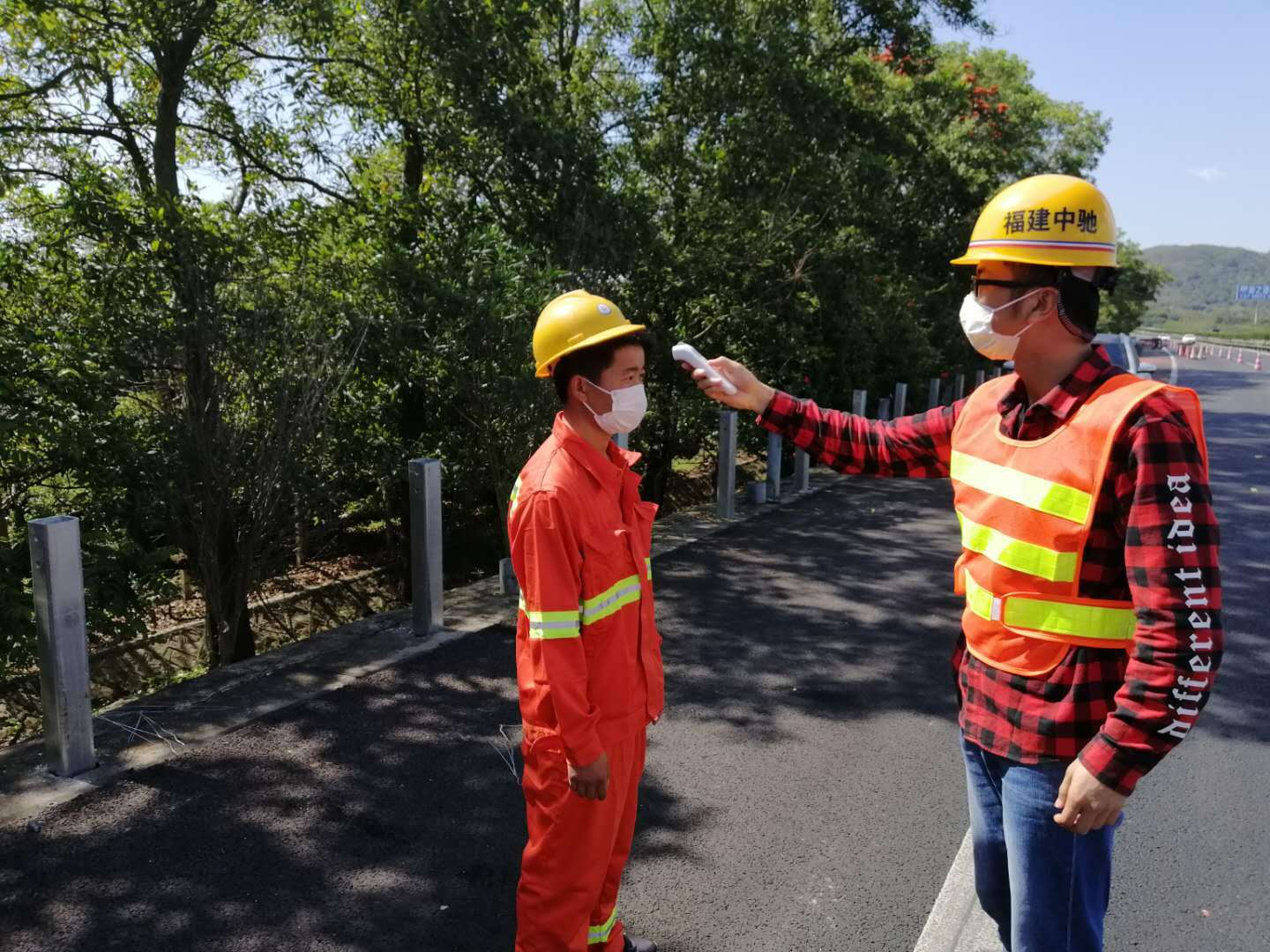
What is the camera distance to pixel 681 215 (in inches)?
417

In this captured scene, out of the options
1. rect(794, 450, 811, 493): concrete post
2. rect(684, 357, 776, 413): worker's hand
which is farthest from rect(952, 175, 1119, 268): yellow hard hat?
rect(794, 450, 811, 493): concrete post

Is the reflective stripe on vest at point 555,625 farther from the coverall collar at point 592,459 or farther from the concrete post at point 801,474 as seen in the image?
the concrete post at point 801,474

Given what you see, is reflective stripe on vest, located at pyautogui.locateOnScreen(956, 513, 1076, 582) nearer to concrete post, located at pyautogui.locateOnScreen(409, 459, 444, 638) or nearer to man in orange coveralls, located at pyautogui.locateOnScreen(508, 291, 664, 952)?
man in orange coveralls, located at pyautogui.locateOnScreen(508, 291, 664, 952)

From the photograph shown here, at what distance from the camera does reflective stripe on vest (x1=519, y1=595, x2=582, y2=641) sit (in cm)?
233

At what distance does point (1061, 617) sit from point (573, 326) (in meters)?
1.40

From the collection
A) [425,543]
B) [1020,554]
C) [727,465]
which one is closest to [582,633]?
[1020,554]

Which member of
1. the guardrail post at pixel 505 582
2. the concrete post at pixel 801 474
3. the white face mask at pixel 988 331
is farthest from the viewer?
the concrete post at pixel 801 474

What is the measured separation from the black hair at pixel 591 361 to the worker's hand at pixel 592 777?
3.11 feet

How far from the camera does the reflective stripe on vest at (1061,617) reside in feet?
6.20

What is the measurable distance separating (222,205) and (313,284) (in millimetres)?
1162

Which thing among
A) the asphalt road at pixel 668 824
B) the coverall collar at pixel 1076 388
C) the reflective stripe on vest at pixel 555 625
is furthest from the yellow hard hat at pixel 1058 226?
the asphalt road at pixel 668 824

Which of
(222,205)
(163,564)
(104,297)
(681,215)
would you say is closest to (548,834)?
(163,564)

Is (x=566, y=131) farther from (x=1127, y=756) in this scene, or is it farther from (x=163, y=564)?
(x=1127, y=756)

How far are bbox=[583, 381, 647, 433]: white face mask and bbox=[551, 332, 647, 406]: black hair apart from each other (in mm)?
38
